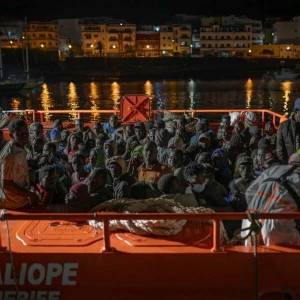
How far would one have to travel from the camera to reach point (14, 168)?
4336 mm

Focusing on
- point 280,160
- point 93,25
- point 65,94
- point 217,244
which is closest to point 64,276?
point 217,244

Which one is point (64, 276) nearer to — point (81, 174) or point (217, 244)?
point (217, 244)

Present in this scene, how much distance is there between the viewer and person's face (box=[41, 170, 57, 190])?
5.07m

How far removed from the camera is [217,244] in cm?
386

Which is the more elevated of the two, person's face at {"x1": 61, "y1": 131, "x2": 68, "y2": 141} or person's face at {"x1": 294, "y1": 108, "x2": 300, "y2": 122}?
person's face at {"x1": 294, "y1": 108, "x2": 300, "y2": 122}

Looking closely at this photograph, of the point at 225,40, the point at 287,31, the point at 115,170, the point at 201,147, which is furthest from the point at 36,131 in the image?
the point at 287,31

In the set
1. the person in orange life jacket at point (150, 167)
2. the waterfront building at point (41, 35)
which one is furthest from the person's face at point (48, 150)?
the waterfront building at point (41, 35)

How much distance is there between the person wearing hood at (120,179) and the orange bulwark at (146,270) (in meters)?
1.22

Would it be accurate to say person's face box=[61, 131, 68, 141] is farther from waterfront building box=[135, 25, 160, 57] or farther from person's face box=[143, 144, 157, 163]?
waterfront building box=[135, 25, 160, 57]

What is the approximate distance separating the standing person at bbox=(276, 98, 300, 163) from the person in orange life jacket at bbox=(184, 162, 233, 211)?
169cm

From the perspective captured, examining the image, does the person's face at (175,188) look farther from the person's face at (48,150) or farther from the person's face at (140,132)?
the person's face at (140,132)

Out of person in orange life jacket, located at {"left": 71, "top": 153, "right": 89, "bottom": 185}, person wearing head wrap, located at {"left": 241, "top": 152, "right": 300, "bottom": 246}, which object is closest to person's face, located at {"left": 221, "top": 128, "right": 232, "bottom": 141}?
person in orange life jacket, located at {"left": 71, "top": 153, "right": 89, "bottom": 185}

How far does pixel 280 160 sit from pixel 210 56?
96.2m

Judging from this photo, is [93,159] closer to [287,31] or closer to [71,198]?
[71,198]
